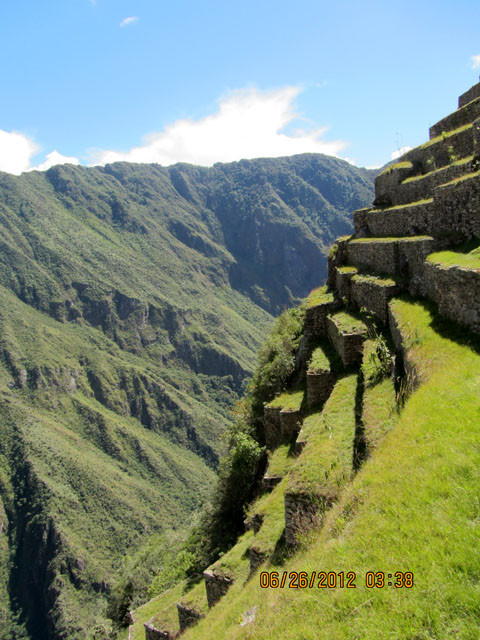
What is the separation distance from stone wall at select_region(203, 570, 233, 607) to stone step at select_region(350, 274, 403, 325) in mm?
8074

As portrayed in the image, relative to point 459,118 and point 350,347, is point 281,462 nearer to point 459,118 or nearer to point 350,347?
point 350,347

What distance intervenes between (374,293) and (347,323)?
1.24 metres

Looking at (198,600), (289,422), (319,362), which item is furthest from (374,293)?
(198,600)

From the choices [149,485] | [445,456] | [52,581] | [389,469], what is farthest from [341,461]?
[149,485]

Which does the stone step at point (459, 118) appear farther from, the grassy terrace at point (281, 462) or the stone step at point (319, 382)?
the grassy terrace at point (281, 462)

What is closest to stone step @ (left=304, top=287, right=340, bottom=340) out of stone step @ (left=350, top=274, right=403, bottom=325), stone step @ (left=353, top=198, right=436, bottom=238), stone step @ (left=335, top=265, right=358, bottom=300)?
stone step @ (left=335, top=265, right=358, bottom=300)

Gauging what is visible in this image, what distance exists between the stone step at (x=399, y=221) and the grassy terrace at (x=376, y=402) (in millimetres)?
4708

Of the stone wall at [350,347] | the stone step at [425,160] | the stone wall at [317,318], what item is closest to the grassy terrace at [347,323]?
the stone wall at [350,347]

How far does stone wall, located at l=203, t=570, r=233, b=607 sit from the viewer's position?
10.4 meters

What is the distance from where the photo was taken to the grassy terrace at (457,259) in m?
7.31

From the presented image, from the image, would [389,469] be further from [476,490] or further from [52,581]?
[52,581]

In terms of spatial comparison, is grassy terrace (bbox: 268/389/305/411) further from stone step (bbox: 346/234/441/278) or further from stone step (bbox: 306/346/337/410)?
stone step (bbox: 346/234/441/278)

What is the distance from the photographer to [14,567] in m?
126

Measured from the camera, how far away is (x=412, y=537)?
3.91 meters
